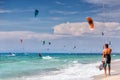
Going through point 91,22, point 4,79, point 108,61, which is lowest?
point 4,79

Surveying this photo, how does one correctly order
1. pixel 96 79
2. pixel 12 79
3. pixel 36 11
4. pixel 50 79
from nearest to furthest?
pixel 36 11 → pixel 96 79 → pixel 50 79 → pixel 12 79

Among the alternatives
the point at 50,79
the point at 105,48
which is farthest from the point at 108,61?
the point at 50,79

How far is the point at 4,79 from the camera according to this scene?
22766 millimetres

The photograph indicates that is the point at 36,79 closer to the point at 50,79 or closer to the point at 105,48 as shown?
the point at 50,79

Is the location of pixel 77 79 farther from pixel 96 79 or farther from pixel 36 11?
pixel 36 11

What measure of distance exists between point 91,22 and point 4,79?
9.23 m

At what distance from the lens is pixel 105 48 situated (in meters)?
18.0

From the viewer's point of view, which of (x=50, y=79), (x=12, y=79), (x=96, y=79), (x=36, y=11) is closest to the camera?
(x=36, y=11)

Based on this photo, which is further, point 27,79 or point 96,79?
point 27,79

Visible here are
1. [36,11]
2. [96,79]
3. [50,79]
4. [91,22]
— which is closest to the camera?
[91,22]

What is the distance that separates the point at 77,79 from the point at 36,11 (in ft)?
15.0

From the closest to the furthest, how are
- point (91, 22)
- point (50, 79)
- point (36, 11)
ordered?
point (91, 22)
point (36, 11)
point (50, 79)

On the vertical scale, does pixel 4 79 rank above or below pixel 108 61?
below

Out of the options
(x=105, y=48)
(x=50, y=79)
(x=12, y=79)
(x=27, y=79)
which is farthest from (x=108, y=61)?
(x=12, y=79)
